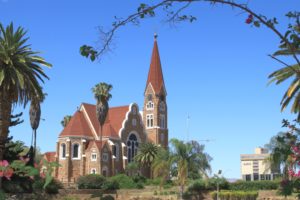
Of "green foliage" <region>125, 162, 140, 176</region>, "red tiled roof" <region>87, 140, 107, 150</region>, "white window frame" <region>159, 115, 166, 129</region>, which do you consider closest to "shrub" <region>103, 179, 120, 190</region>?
"red tiled roof" <region>87, 140, 107, 150</region>

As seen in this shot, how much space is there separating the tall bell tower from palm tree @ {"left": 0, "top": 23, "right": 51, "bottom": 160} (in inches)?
2168

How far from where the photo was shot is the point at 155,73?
313 ft

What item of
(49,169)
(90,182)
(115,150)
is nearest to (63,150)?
(115,150)

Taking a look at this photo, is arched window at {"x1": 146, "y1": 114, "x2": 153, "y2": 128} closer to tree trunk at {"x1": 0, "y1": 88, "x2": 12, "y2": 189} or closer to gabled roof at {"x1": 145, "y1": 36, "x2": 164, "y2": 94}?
gabled roof at {"x1": 145, "y1": 36, "x2": 164, "y2": 94}

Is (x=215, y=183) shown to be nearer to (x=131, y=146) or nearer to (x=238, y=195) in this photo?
(x=238, y=195)

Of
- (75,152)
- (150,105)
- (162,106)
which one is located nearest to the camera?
(75,152)

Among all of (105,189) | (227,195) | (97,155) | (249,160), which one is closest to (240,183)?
(227,195)

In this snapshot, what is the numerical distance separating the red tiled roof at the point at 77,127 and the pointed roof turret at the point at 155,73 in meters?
17.8

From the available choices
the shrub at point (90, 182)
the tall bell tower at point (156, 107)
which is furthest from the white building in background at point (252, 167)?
the shrub at point (90, 182)

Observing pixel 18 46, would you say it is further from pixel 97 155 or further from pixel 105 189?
pixel 97 155

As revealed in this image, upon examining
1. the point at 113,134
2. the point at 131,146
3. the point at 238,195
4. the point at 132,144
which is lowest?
the point at 238,195

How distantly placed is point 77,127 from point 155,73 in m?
22.7

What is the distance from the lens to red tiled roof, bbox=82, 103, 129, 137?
8175cm

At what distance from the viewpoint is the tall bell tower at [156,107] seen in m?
92.4
